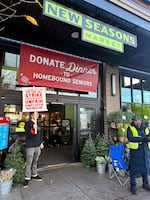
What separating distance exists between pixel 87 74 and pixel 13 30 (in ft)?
8.42

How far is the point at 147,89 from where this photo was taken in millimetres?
7840

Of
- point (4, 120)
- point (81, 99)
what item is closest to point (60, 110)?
point (81, 99)

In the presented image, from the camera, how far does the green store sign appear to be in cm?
324

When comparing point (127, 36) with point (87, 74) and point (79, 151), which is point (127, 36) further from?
point (79, 151)

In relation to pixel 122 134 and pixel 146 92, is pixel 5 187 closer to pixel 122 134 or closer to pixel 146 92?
pixel 122 134

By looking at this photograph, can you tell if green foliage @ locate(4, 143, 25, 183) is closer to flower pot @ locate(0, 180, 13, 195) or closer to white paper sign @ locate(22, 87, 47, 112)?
flower pot @ locate(0, 180, 13, 195)

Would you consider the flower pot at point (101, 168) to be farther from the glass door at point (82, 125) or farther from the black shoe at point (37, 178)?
the black shoe at point (37, 178)

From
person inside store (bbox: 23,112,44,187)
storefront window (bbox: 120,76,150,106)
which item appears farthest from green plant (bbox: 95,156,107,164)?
storefront window (bbox: 120,76,150,106)

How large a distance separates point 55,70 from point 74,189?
320 centimetres

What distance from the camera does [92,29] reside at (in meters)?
3.70

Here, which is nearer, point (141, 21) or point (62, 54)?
point (141, 21)

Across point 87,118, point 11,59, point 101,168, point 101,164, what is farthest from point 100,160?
point 11,59

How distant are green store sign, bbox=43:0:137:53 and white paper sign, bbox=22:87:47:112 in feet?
5.34

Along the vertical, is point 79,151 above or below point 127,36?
below
